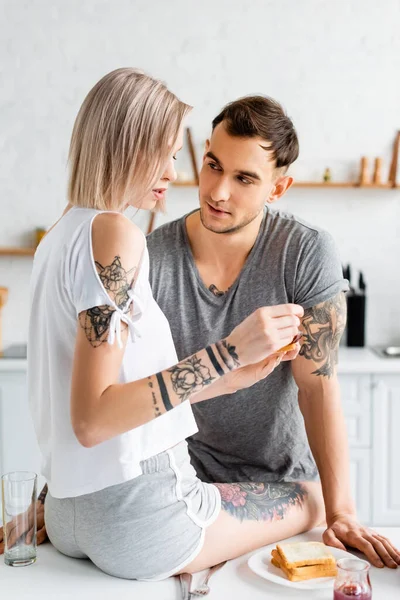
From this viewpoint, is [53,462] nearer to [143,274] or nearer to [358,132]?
[143,274]

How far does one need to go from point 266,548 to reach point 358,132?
2.66 meters

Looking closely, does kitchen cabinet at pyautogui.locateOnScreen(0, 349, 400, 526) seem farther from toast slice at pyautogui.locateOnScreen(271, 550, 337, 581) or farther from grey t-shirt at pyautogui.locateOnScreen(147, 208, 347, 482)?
toast slice at pyautogui.locateOnScreen(271, 550, 337, 581)

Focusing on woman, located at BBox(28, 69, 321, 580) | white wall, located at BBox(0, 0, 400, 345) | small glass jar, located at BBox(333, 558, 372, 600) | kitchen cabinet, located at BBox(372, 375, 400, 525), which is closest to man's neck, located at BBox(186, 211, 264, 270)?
woman, located at BBox(28, 69, 321, 580)

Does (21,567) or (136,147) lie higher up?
(136,147)

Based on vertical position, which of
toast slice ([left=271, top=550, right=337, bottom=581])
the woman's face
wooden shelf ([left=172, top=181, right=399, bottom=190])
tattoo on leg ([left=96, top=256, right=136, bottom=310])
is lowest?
toast slice ([left=271, top=550, right=337, bottom=581])

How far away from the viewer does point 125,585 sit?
152 centimetres

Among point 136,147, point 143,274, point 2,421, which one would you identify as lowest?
point 2,421

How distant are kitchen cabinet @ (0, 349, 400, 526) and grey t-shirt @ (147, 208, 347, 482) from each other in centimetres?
136

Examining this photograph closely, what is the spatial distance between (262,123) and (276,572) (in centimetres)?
109

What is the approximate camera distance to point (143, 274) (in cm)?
143

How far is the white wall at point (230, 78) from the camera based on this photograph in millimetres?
3848

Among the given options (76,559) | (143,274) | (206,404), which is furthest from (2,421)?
(143,274)

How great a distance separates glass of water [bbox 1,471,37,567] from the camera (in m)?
1.56

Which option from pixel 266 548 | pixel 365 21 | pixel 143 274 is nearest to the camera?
pixel 143 274
